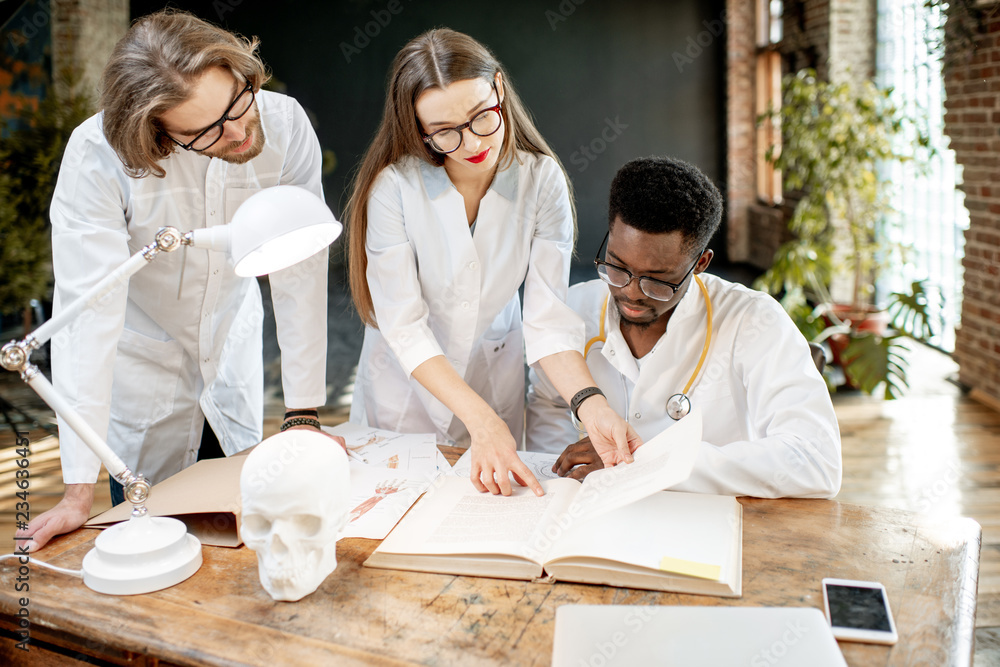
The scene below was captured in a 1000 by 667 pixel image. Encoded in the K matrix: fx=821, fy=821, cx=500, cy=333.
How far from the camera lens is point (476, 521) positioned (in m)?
1.29

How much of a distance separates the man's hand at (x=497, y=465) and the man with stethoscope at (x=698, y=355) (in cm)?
16

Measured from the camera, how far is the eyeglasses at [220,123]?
1328 mm

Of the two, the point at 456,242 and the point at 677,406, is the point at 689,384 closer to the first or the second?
the point at 677,406

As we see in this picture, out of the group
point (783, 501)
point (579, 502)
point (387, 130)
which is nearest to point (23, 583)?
point (579, 502)

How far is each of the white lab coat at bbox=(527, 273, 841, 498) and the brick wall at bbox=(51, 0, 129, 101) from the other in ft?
17.3

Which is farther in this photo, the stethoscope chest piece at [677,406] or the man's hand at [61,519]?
the stethoscope chest piece at [677,406]

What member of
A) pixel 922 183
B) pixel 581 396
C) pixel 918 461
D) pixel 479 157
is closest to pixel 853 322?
pixel 922 183

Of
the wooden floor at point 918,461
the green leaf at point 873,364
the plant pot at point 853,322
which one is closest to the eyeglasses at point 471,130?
the wooden floor at point 918,461

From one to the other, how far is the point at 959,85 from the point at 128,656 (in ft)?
15.4

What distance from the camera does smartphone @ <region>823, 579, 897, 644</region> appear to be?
100 cm

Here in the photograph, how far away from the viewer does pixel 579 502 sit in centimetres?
127

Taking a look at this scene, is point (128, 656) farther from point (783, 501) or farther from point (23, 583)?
point (783, 501)

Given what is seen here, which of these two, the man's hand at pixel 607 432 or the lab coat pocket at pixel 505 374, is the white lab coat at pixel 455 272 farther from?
the man's hand at pixel 607 432

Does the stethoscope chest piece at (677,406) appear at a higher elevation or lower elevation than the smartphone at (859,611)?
higher
